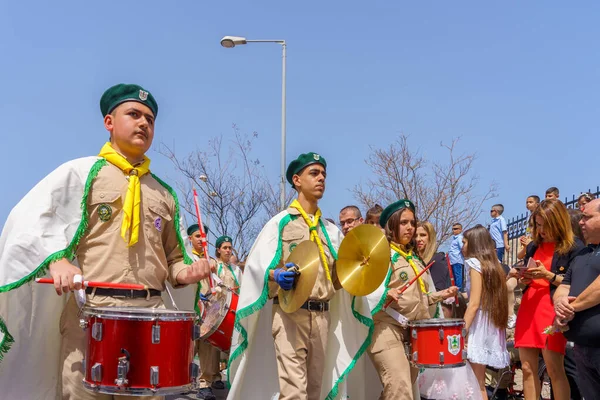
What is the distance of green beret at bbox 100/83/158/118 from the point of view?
3.96 meters

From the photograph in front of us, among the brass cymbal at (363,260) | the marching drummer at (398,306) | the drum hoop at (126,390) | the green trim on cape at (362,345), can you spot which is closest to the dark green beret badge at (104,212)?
the drum hoop at (126,390)

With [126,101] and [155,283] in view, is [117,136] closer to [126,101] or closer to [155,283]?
[126,101]

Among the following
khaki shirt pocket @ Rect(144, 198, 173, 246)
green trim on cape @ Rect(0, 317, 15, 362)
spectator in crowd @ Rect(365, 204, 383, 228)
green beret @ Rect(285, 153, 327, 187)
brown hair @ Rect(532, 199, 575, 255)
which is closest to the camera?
green trim on cape @ Rect(0, 317, 15, 362)

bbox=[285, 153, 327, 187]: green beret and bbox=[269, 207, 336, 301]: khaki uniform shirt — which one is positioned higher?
bbox=[285, 153, 327, 187]: green beret

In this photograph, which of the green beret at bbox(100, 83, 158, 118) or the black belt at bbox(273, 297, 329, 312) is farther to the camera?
the black belt at bbox(273, 297, 329, 312)

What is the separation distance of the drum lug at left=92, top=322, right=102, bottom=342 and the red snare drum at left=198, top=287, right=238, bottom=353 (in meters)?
4.01

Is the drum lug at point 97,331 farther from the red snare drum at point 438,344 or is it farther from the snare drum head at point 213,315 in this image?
the snare drum head at point 213,315

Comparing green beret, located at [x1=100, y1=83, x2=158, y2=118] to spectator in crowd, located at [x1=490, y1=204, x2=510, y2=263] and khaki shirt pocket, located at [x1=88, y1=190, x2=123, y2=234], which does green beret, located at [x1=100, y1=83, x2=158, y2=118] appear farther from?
spectator in crowd, located at [x1=490, y1=204, x2=510, y2=263]

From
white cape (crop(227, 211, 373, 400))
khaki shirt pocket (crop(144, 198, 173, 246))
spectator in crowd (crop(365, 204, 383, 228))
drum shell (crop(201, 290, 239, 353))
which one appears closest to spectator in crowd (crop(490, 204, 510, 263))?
spectator in crowd (crop(365, 204, 383, 228))

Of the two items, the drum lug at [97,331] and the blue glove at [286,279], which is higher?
the blue glove at [286,279]

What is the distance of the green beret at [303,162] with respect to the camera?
5.55m

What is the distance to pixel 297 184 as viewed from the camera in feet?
18.7

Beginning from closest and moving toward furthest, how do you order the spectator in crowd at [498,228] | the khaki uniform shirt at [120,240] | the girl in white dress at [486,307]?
the khaki uniform shirt at [120,240] → the girl in white dress at [486,307] → the spectator in crowd at [498,228]

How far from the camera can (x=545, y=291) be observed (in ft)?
20.3
